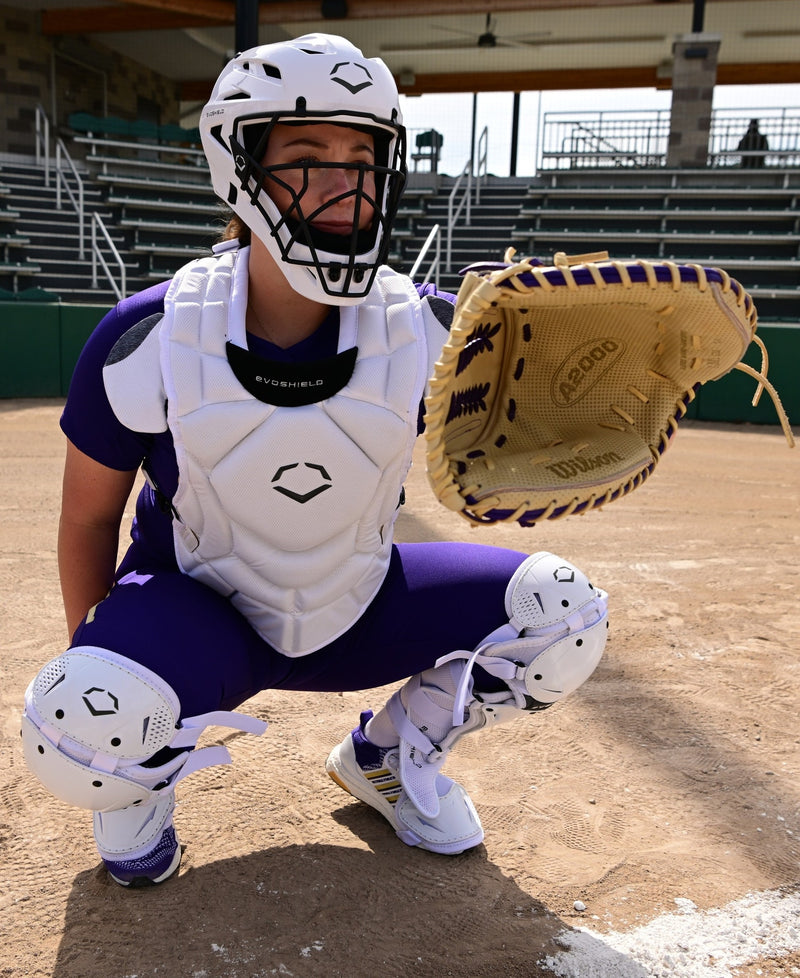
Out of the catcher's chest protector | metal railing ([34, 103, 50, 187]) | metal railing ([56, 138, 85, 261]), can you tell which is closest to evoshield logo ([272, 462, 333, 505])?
the catcher's chest protector

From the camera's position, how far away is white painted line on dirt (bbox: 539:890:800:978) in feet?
5.66

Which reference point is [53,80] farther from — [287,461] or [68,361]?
[287,461]

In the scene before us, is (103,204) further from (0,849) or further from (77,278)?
(0,849)

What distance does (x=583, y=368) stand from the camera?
6.82ft

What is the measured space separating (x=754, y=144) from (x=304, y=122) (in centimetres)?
1689

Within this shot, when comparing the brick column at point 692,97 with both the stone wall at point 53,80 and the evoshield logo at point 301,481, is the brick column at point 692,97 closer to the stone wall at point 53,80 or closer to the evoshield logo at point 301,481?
the stone wall at point 53,80

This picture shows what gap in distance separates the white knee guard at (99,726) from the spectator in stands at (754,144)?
16834 mm

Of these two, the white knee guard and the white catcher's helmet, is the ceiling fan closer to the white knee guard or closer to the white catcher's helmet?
the white catcher's helmet

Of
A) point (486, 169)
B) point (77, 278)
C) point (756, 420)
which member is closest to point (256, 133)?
point (756, 420)

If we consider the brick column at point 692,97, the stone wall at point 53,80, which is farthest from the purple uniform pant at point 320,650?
the stone wall at point 53,80

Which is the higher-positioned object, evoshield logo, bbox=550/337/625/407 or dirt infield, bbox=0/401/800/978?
evoshield logo, bbox=550/337/625/407

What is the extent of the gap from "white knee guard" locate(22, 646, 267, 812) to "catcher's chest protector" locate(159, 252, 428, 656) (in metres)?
0.32

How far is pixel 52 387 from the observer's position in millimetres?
10828

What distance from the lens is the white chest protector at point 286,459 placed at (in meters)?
1.80
